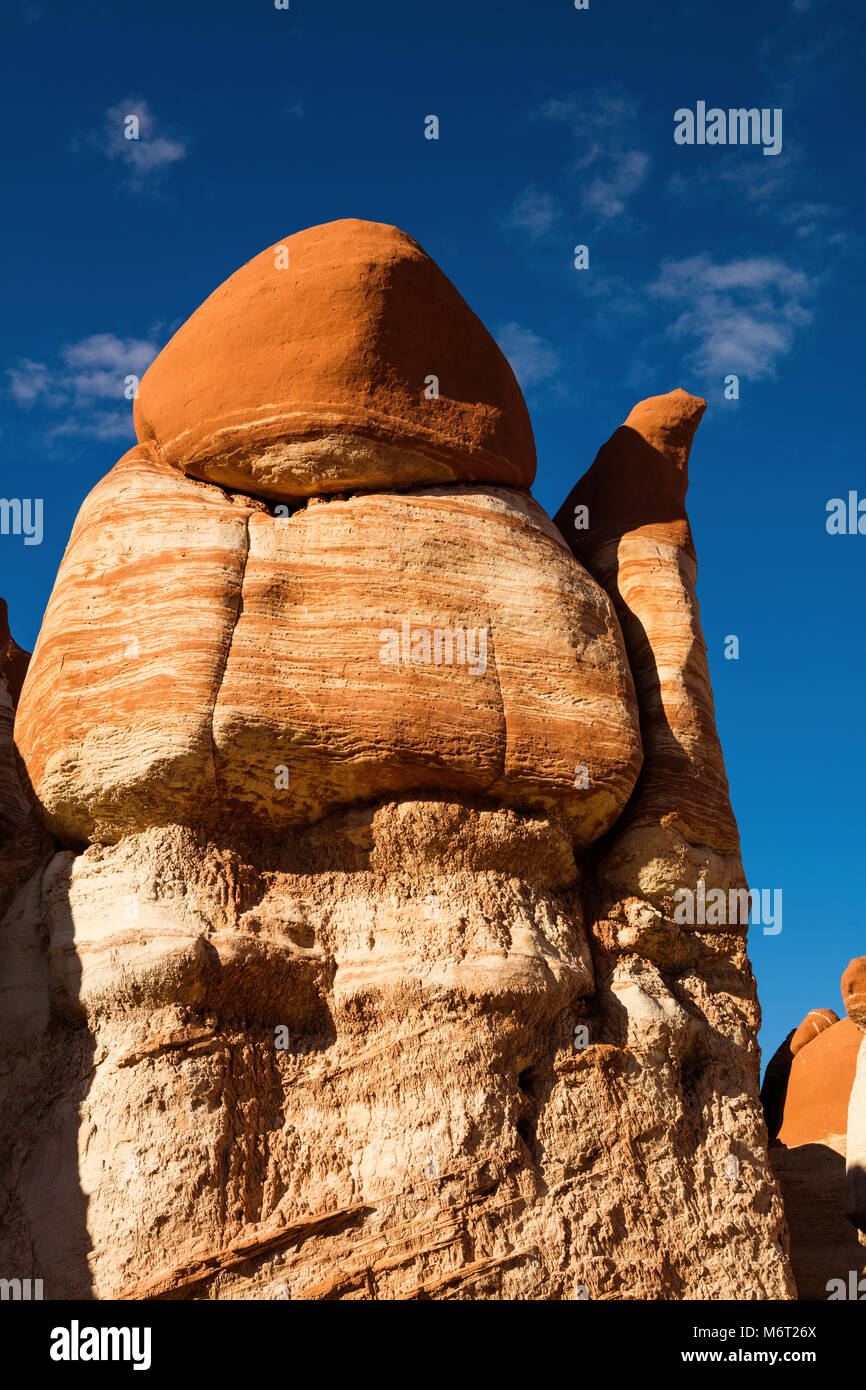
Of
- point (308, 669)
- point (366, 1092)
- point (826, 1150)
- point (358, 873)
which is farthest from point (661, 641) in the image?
point (826, 1150)

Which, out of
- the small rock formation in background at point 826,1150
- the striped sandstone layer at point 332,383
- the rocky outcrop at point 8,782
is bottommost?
the small rock formation in background at point 826,1150

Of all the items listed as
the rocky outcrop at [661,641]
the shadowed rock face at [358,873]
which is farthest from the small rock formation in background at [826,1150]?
the rocky outcrop at [661,641]

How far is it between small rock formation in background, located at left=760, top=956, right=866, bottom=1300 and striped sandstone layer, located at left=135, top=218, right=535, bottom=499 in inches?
250

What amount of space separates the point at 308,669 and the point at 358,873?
1.30 m

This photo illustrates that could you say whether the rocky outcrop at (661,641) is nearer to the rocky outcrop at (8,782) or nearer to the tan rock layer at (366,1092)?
the tan rock layer at (366,1092)

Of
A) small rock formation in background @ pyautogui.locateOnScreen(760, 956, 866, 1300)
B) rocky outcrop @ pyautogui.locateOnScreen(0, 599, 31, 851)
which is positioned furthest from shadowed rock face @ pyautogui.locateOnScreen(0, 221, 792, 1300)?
small rock formation in background @ pyautogui.locateOnScreen(760, 956, 866, 1300)

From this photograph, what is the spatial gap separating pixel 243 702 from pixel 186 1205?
2847 millimetres

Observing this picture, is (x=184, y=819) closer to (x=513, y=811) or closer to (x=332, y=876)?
(x=332, y=876)

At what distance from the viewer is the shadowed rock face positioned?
25.0 feet

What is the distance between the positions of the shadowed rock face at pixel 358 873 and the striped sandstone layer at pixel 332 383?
1.1 inches

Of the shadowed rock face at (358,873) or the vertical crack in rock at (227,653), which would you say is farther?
the vertical crack in rock at (227,653)

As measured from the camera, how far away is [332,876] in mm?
8625

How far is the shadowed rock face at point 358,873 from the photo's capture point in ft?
25.0

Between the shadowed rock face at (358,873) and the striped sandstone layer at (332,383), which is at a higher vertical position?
the striped sandstone layer at (332,383)
